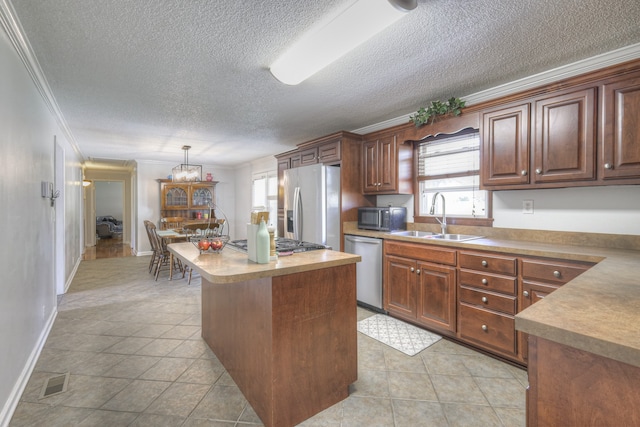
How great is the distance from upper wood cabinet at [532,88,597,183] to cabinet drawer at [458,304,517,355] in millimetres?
1168

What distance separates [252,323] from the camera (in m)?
1.75

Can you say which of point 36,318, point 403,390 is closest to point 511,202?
point 403,390

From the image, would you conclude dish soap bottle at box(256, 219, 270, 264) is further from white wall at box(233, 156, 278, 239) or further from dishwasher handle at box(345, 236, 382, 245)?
white wall at box(233, 156, 278, 239)

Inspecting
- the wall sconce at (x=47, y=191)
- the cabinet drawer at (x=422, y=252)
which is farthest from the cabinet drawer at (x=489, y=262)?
the wall sconce at (x=47, y=191)

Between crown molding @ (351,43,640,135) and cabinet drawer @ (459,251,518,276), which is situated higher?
crown molding @ (351,43,640,135)

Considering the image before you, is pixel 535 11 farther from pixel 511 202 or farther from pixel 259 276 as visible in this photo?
pixel 259 276

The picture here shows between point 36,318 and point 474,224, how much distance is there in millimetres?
4111

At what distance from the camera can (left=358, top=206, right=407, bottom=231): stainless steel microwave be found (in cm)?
343

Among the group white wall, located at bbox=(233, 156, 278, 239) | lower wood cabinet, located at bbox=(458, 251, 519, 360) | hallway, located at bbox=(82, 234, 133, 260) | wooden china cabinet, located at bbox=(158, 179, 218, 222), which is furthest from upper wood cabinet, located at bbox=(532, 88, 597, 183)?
hallway, located at bbox=(82, 234, 133, 260)

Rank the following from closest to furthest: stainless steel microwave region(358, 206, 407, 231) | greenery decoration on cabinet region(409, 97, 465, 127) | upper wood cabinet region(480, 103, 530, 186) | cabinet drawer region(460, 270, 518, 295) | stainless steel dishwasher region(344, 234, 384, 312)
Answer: cabinet drawer region(460, 270, 518, 295) → upper wood cabinet region(480, 103, 530, 186) → greenery decoration on cabinet region(409, 97, 465, 127) → stainless steel dishwasher region(344, 234, 384, 312) → stainless steel microwave region(358, 206, 407, 231)

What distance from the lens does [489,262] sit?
7.72 ft

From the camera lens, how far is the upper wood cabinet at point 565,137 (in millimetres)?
2109

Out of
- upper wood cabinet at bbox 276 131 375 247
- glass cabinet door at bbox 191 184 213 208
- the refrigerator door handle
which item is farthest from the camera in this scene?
glass cabinet door at bbox 191 184 213 208

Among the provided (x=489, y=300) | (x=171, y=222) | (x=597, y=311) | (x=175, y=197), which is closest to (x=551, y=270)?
(x=489, y=300)
